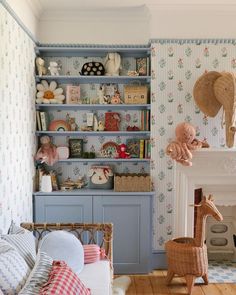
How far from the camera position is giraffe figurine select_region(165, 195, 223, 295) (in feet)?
11.4

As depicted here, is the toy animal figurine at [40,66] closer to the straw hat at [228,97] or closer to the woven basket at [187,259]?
the straw hat at [228,97]

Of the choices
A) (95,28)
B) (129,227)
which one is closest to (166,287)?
(129,227)

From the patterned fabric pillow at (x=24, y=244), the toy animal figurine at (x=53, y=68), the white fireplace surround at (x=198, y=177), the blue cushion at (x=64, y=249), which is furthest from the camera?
the toy animal figurine at (x=53, y=68)

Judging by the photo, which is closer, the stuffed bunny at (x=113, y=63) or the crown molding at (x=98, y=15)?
the crown molding at (x=98, y=15)

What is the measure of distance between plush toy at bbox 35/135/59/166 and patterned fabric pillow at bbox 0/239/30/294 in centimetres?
185

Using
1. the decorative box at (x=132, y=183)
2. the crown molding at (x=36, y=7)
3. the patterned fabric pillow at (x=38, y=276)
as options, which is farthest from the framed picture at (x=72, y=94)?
the patterned fabric pillow at (x=38, y=276)

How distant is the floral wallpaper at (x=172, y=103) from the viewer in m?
3.95

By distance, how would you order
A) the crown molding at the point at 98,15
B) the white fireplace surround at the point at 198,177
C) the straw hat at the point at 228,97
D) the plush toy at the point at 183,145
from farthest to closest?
the crown molding at the point at 98,15, the white fireplace surround at the point at 198,177, the plush toy at the point at 183,145, the straw hat at the point at 228,97

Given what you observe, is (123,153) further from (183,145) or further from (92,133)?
(183,145)

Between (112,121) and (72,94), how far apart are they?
1.66ft

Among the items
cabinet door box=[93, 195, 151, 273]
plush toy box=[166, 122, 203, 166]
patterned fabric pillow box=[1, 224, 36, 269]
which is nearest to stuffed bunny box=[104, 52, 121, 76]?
plush toy box=[166, 122, 203, 166]

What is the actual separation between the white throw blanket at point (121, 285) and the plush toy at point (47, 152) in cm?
133

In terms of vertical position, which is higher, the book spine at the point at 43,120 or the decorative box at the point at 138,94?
the decorative box at the point at 138,94

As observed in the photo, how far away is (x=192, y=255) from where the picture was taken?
3.47 metres
